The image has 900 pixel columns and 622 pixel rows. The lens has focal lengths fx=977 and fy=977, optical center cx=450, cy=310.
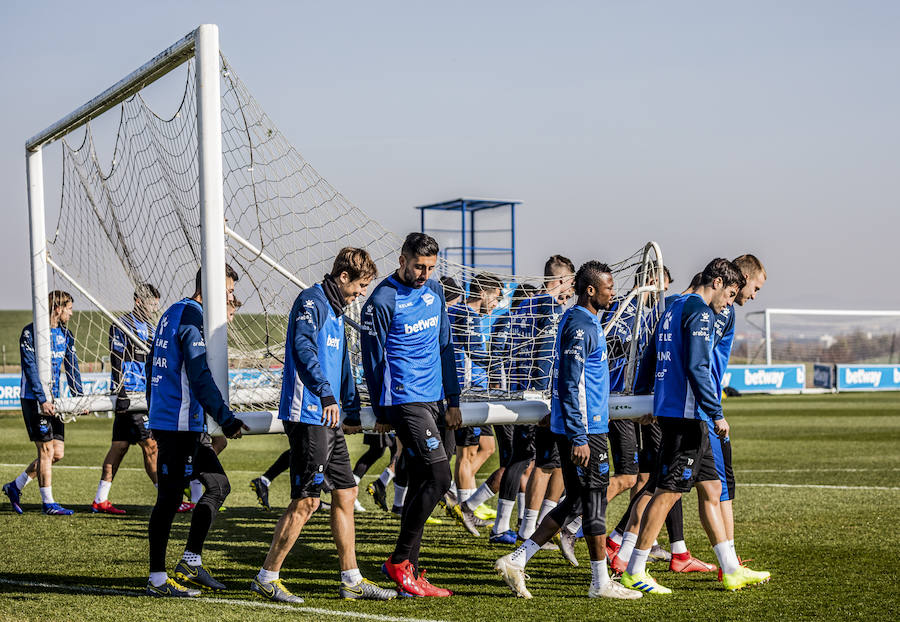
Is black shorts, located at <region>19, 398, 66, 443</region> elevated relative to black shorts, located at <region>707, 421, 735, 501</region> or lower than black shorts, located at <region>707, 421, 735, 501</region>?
lower

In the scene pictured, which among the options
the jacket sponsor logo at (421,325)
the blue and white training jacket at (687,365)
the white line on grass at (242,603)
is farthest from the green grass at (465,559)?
the jacket sponsor logo at (421,325)

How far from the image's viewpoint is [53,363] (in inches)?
375

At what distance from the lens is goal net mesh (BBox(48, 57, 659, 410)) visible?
704cm

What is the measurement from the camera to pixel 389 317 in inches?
242

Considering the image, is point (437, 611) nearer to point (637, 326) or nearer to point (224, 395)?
point (224, 395)

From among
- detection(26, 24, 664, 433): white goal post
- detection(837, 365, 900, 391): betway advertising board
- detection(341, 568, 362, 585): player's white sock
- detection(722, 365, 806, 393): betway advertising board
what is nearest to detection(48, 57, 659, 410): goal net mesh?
detection(26, 24, 664, 433): white goal post

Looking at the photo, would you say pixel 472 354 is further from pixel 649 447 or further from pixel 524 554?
pixel 524 554

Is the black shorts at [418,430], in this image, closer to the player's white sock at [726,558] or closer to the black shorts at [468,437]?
the player's white sock at [726,558]

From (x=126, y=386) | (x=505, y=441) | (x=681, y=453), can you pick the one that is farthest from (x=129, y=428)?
(x=681, y=453)

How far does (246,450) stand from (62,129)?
958 cm

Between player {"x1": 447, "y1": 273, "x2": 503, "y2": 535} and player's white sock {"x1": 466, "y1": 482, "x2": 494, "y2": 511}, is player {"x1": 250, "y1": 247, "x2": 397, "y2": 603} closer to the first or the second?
player {"x1": 447, "y1": 273, "x2": 503, "y2": 535}

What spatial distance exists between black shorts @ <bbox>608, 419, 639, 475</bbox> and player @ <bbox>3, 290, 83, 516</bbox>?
5.34m

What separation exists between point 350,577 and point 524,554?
1.09 metres

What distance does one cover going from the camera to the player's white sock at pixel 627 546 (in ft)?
21.9
